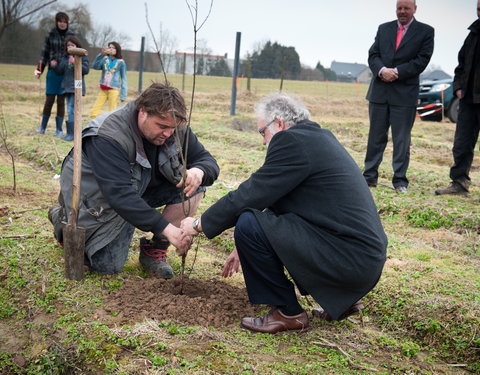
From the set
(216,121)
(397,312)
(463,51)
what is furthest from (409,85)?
(216,121)

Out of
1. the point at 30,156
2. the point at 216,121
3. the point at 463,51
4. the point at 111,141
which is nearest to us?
the point at 111,141

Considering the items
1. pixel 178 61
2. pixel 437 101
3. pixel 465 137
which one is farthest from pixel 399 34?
pixel 178 61

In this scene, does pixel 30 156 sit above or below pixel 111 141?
below

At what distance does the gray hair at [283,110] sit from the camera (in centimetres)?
318

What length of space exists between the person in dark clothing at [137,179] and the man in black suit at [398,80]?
11.7 ft

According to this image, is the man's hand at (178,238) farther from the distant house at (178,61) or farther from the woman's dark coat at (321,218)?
the distant house at (178,61)

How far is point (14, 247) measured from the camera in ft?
14.3

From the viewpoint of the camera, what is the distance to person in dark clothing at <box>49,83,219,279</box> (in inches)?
137

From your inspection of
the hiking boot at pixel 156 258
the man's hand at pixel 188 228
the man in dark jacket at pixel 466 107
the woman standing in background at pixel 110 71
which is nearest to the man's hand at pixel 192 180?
the man's hand at pixel 188 228

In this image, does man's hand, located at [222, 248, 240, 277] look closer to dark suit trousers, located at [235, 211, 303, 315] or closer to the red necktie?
dark suit trousers, located at [235, 211, 303, 315]

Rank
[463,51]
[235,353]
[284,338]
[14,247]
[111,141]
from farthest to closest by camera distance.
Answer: [463,51] < [14,247] < [111,141] < [284,338] < [235,353]

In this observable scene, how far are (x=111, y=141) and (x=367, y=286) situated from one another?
1.93 metres

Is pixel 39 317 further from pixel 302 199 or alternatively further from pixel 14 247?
pixel 302 199

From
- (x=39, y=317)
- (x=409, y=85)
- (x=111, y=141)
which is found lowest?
(x=39, y=317)
